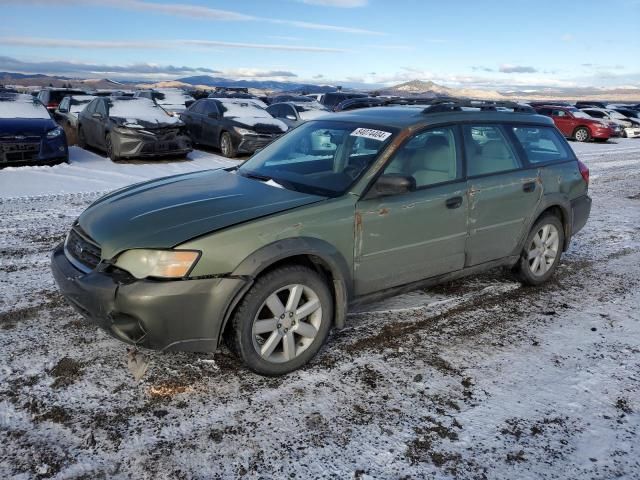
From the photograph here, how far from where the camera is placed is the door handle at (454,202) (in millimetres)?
4004

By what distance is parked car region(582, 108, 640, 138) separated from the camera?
2486cm

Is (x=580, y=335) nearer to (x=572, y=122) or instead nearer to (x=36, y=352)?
(x=36, y=352)

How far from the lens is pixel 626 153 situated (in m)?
18.2

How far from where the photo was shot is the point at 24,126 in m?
10.0

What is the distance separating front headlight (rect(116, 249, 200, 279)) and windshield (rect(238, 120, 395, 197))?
40.7 inches

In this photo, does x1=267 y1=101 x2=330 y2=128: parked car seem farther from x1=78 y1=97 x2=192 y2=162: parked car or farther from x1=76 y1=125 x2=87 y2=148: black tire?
x1=76 y1=125 x2=87 y2=148: black tire

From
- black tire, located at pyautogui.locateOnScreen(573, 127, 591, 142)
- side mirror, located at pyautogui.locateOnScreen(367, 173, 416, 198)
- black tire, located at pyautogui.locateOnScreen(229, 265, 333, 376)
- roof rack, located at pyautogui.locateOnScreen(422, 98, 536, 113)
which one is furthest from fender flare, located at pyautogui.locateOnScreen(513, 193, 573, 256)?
black tire, located at pyautogui.locateOnScreen(573, 127, 591, 142)

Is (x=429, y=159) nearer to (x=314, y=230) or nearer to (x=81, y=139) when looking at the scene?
(x=314, y=230)

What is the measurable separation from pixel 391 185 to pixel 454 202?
735 millimetres

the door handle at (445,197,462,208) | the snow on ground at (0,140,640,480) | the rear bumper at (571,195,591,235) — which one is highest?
the door handle at (445,197,462,208)

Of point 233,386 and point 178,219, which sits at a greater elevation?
point 178,219

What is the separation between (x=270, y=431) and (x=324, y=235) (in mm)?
1202

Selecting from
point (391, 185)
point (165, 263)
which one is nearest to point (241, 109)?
point (391, 185)

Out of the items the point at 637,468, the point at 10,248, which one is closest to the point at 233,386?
the point at 637,468
